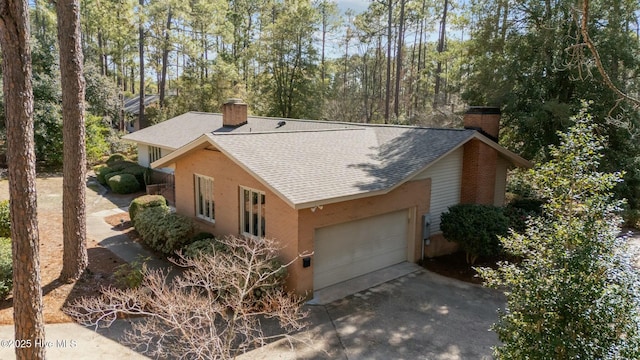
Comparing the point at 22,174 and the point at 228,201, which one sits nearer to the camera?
the point at 22,174

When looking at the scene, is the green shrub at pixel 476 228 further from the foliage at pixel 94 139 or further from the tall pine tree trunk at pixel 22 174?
the foliage at pixel 94 139

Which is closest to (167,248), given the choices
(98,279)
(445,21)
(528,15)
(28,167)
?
(98,279)

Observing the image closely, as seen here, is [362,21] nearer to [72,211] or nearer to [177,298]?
[72,211]

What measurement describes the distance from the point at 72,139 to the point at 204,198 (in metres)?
4.57

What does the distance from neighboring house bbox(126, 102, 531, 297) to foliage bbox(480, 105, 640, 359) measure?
5247 millimetres

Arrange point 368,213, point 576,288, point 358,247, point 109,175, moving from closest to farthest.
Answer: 1. point 576,288
2. point 368,213
3. point 358,247
4. point 109,175

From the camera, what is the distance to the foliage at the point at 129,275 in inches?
412

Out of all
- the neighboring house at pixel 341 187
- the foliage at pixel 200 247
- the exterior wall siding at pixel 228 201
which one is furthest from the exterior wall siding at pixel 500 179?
the foliage at pixel 200 247

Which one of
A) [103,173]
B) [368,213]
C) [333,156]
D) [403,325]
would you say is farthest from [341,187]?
[103,173]

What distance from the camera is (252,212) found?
11.9 metres

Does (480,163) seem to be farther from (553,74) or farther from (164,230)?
(164,230)

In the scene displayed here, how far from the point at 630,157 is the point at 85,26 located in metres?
48.0

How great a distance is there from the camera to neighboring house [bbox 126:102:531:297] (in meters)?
10.4

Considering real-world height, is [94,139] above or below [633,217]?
above
